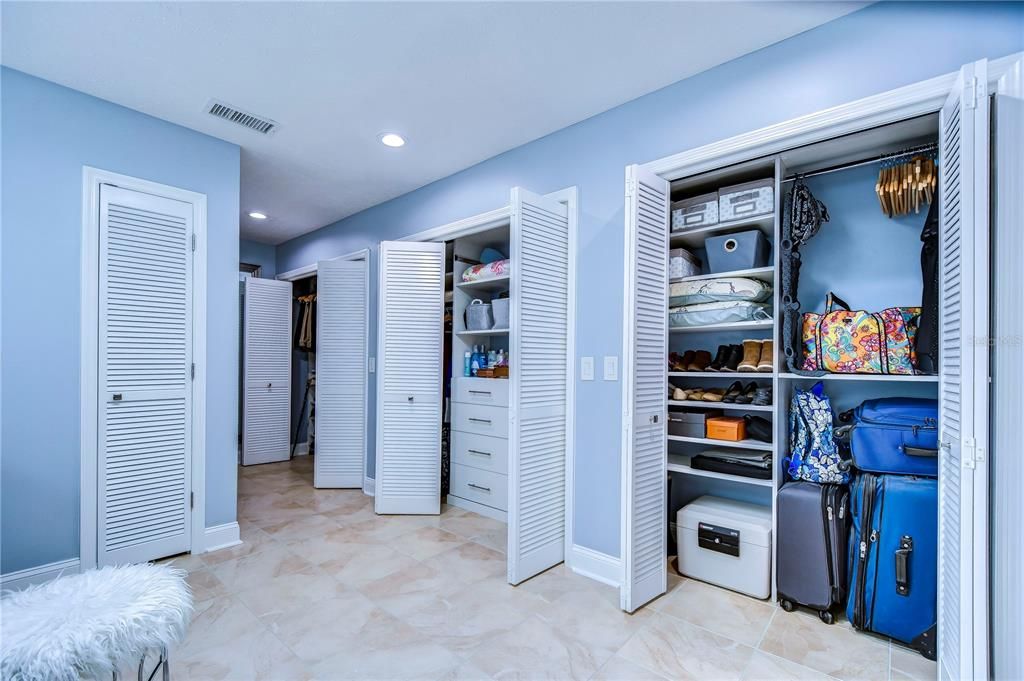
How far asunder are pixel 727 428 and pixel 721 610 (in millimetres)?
854

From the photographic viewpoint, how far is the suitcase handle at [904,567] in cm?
194

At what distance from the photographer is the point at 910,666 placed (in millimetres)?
1852

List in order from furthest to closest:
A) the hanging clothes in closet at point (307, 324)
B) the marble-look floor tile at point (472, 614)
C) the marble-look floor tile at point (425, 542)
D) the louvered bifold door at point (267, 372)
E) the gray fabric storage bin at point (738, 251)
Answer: the hanging clothes in closet at point (307, 324)
the louvered bifold door at point (267, 372)
the marble-look floor tile at point (425, 542)
the gray fabric storage bin at point (738, 251)
the marble-look floor tile at point (472, 614)

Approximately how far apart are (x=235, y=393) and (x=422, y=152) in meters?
1.96

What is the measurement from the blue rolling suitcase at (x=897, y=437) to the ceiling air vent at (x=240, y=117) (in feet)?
11.3

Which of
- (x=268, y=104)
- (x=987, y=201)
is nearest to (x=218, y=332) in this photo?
(x=268, y=104)

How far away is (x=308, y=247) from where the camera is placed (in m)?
5.30

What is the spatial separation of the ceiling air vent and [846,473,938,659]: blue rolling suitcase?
11.8 ft

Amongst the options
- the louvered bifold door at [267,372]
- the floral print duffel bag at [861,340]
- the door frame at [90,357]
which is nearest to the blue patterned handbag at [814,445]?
the floral print duffel bag at [861,340]

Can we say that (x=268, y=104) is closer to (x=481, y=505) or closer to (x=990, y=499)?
(x=481, y=505)

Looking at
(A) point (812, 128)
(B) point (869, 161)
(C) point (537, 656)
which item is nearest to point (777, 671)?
(C) point (537, 656)

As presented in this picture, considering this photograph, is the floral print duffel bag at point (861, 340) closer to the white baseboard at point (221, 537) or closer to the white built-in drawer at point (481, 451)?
the white built-in drawer at point (481, 451)

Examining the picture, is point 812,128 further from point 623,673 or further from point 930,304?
point 623,673

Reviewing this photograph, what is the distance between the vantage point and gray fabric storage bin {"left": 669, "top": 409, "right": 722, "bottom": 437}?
8.72ft
